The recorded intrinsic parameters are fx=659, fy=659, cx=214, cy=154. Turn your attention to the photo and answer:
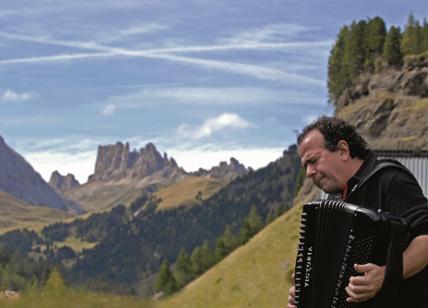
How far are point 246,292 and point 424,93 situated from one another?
306 ft

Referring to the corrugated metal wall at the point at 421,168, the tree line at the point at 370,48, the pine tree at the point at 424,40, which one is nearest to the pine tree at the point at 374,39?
the tree line at the point at 370,48

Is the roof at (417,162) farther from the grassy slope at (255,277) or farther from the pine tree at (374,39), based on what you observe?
the pine tree at (374,39)

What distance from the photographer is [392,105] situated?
5217 inches

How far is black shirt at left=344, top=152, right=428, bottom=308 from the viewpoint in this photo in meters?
5.24

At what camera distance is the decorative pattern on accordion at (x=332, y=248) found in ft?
16.8

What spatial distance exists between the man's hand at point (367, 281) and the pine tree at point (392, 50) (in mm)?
155239

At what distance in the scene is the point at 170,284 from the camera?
456 feet

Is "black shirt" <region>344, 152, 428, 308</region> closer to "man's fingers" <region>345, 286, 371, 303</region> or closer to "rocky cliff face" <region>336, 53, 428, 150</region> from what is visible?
"man's fingers" <region>345, 286, 371, 303</region>

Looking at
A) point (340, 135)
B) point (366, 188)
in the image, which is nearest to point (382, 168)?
point (366, 188)

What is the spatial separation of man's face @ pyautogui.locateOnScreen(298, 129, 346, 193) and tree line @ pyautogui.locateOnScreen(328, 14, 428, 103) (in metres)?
154

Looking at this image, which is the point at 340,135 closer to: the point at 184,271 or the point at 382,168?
the point at 382,168

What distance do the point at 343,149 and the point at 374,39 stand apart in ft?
520

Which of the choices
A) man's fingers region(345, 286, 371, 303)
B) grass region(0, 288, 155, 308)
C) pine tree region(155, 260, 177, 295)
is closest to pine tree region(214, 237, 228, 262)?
pine tree region(155, 260, 177, 295)

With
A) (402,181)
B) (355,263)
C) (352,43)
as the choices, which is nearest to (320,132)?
(402,181)
